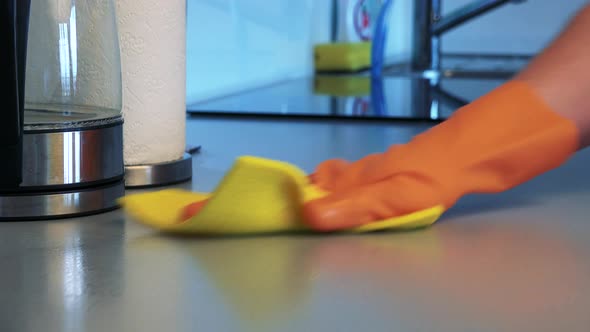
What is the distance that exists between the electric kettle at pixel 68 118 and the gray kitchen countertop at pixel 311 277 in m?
0.02

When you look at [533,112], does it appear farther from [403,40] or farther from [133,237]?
[403,40]

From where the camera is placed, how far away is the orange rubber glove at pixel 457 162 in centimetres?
62

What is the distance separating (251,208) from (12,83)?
0.55 feet

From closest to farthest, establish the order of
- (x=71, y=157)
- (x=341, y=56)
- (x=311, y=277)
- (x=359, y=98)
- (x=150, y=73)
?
(x=311, y=277) → (x=71, y=157) → (x=150, y=73) → (x=359, y=98) → (x=341, y=56)

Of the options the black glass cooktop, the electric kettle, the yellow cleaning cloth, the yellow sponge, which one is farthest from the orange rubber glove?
the yellow sponge

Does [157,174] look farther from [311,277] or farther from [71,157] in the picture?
[311,277]

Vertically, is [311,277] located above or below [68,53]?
below

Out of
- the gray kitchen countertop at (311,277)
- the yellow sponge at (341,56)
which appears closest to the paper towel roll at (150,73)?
the gray kitchen countertop at (311,277)

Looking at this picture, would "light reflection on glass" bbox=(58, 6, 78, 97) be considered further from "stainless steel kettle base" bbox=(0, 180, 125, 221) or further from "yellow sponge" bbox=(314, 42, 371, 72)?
"yellow sponge" bbox=(314, 42, 371, 72)

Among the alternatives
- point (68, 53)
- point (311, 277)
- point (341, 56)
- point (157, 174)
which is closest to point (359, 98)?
point (341, 56)

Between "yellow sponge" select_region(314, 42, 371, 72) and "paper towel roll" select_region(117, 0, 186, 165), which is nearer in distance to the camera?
"paper towel roll" select_region(117, 0, 186, 165)

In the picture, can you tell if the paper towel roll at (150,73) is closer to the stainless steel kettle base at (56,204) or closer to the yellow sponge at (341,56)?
the stainless steel kettle base at (56,204)

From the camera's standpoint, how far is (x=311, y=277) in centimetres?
53

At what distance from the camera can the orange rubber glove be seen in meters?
0.62
